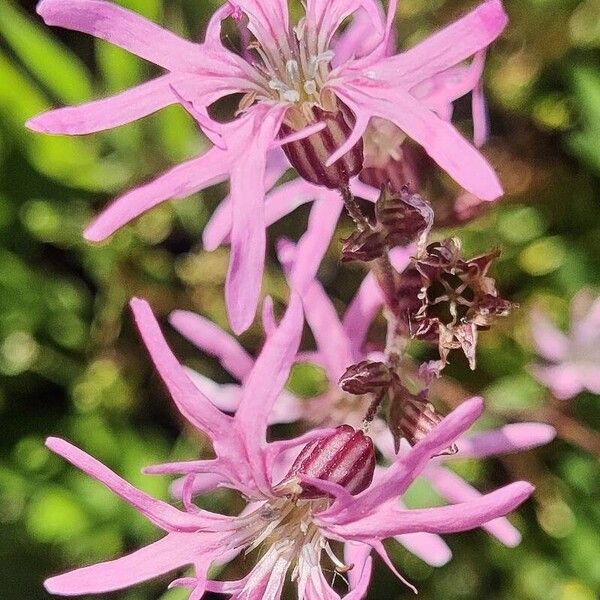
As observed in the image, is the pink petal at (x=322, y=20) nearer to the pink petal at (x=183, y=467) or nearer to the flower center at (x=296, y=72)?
the flower center at (x=296, y=72)

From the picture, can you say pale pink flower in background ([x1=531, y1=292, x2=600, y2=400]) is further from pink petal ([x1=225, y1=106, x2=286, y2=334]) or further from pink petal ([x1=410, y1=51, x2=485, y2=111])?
pink petal ([x1=225, y1=106, x2=286, y2=334])

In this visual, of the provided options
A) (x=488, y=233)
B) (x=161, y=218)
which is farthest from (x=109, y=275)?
(x=488, y=233)

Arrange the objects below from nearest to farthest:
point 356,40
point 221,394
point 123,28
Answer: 1. point 123,28
2. point 356,40
3. point 221,394

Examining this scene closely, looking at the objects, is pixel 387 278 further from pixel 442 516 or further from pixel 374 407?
pixel 442 516

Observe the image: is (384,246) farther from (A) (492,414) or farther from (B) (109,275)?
(B) (109,275)

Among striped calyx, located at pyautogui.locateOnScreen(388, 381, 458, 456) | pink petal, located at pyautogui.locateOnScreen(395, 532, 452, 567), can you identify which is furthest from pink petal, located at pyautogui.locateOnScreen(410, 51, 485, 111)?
pink petal, located at pyautogui.locateOnScreen(395, 532, 452, 567)

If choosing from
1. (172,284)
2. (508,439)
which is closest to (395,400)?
(508,439)

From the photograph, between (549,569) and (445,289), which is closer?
(445,289)
